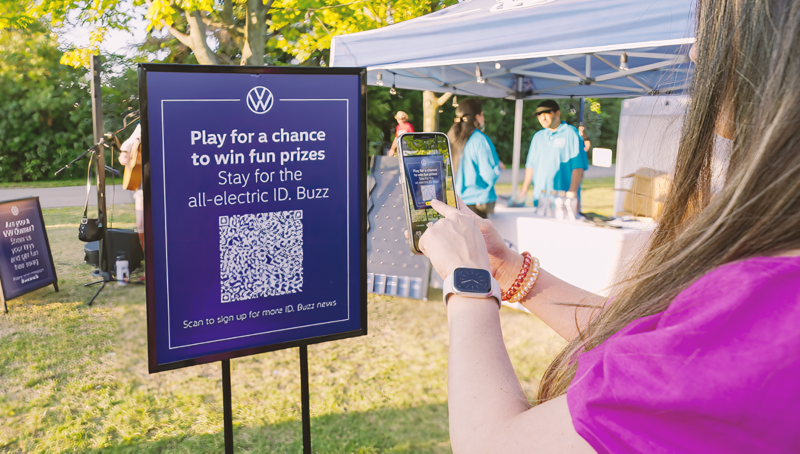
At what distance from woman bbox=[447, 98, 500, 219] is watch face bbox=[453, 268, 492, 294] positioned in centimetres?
380

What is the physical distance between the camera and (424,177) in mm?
1617

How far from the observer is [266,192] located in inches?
64.1

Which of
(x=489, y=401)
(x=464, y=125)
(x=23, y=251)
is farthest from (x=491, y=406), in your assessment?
(x=23, y=251)

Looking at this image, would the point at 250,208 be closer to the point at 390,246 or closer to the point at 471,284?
the point at 471,284

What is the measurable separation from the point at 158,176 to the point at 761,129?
1374 mm

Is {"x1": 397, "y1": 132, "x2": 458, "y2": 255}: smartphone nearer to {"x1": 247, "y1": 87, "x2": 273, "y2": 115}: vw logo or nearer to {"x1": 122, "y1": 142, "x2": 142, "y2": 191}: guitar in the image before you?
{"x1": 247, "y1": 87, "x2": 273, "y2": 115}: vw logo

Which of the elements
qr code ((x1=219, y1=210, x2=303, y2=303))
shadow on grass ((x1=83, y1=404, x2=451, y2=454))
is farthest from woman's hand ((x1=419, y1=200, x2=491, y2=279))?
shadow on grass ((x1=83, y1=404, x2=451, y2=454))

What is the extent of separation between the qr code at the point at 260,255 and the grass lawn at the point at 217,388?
1.12 m

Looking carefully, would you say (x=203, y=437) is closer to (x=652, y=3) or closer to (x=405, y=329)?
(x=405, y=329)

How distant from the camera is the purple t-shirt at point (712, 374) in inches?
18.6

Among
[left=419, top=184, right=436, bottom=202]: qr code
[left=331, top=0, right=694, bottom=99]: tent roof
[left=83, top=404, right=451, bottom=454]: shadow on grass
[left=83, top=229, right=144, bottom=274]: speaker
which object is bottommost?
[left=83, top=404, right=451, bottom=454]: shadow on grass

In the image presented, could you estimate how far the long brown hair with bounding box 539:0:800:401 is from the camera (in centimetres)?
53

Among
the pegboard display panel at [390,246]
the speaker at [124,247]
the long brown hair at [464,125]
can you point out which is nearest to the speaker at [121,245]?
the speaker at [124,247]

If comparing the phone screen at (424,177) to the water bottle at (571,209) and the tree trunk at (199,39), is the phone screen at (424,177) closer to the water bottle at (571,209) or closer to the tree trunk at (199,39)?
the water bottle at (571,209)
